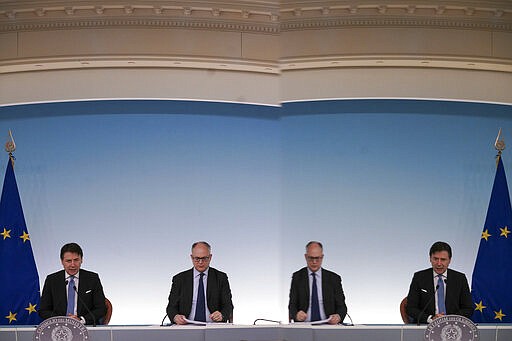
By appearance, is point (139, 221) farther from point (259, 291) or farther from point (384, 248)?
point (384, 248)

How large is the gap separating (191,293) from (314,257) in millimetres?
1175

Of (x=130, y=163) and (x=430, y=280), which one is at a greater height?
(x=130, y=163)

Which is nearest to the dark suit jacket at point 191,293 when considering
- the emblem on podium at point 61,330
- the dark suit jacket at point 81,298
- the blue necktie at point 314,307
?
the dark suit jacket at point 81,298

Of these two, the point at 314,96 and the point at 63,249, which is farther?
the point at 63,249

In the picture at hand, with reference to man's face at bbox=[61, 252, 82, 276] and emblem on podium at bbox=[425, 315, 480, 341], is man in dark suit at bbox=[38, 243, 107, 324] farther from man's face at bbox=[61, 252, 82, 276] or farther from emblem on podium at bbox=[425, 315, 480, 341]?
emblem on podium at bbox=[425, 315, 480, 341]

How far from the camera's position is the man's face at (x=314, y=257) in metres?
3.86

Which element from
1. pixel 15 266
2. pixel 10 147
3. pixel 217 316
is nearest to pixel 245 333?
pixel 217 316

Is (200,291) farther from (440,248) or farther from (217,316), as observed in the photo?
(440,248)

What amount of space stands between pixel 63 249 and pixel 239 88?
154cm

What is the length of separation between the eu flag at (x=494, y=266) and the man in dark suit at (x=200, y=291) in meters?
1.58

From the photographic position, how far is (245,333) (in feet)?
12.4

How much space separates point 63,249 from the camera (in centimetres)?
462

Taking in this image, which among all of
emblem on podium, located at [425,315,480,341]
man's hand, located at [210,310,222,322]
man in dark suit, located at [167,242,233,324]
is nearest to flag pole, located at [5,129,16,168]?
man in dark suit, located at [167,242,233,324]

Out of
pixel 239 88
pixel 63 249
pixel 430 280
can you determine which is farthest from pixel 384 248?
pixel 63 249
